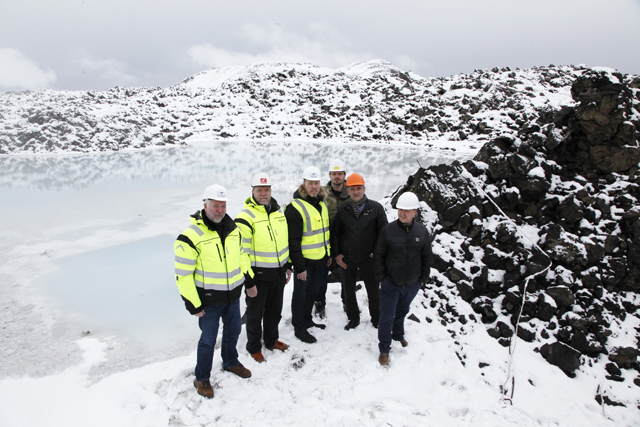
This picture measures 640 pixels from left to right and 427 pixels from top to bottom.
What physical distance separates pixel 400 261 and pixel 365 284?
0.89m

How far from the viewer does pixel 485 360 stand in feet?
14.2

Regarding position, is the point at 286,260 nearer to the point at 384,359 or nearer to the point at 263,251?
the point at 263,251

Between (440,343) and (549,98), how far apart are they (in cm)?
3414

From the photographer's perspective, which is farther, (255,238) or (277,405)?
(255,238)

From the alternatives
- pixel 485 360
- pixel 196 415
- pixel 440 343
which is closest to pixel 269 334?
pixel 196 415

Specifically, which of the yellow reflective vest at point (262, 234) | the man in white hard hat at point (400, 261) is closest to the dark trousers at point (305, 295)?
the yellow reflective vest at point (262, 234)

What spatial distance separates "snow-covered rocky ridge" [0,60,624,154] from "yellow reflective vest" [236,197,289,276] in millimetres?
22296

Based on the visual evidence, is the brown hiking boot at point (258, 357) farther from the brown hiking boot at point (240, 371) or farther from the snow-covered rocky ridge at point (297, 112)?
Result: the snow-covered rocky ridge at point (297, 112)

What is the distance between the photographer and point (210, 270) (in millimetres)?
3111

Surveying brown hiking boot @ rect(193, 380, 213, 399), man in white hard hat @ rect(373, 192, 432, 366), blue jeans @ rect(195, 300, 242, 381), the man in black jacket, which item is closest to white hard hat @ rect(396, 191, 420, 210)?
man in white hard hat @ rect(373, 192, 432, 366)

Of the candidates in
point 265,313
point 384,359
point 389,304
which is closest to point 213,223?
point 265,313

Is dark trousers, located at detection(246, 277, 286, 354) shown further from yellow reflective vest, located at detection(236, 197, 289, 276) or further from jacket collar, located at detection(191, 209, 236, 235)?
jacket collar, located at detection(191, 209, 236, 235)

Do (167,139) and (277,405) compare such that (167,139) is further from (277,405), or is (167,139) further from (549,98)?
(549,98)

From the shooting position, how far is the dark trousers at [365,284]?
14.0 ft
